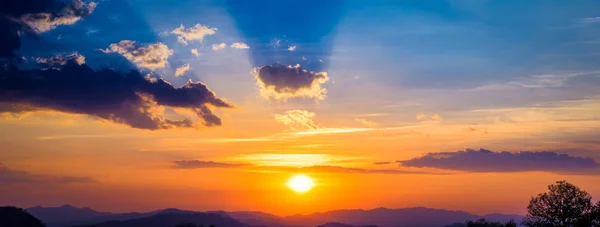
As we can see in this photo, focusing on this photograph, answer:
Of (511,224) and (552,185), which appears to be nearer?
(552,185)

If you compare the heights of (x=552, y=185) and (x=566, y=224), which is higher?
(x=552, y=185)

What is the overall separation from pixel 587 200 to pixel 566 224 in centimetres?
750

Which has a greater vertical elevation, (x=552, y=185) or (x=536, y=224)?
(x=552, y=185)

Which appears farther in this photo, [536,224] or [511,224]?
[511,224]

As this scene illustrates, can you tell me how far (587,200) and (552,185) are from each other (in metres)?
8.11

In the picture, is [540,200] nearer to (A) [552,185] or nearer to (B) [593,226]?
(A) [552,185]

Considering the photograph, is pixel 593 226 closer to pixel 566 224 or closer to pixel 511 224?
pixel 566 224

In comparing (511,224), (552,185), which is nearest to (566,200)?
(552,185)

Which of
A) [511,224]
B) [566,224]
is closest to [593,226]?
[566,224]

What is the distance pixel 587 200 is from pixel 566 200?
4512 mm

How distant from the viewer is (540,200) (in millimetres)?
124188

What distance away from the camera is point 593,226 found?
390 feet

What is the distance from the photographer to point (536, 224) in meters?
123

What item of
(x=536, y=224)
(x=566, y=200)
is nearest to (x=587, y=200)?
(x=566, y=200)
